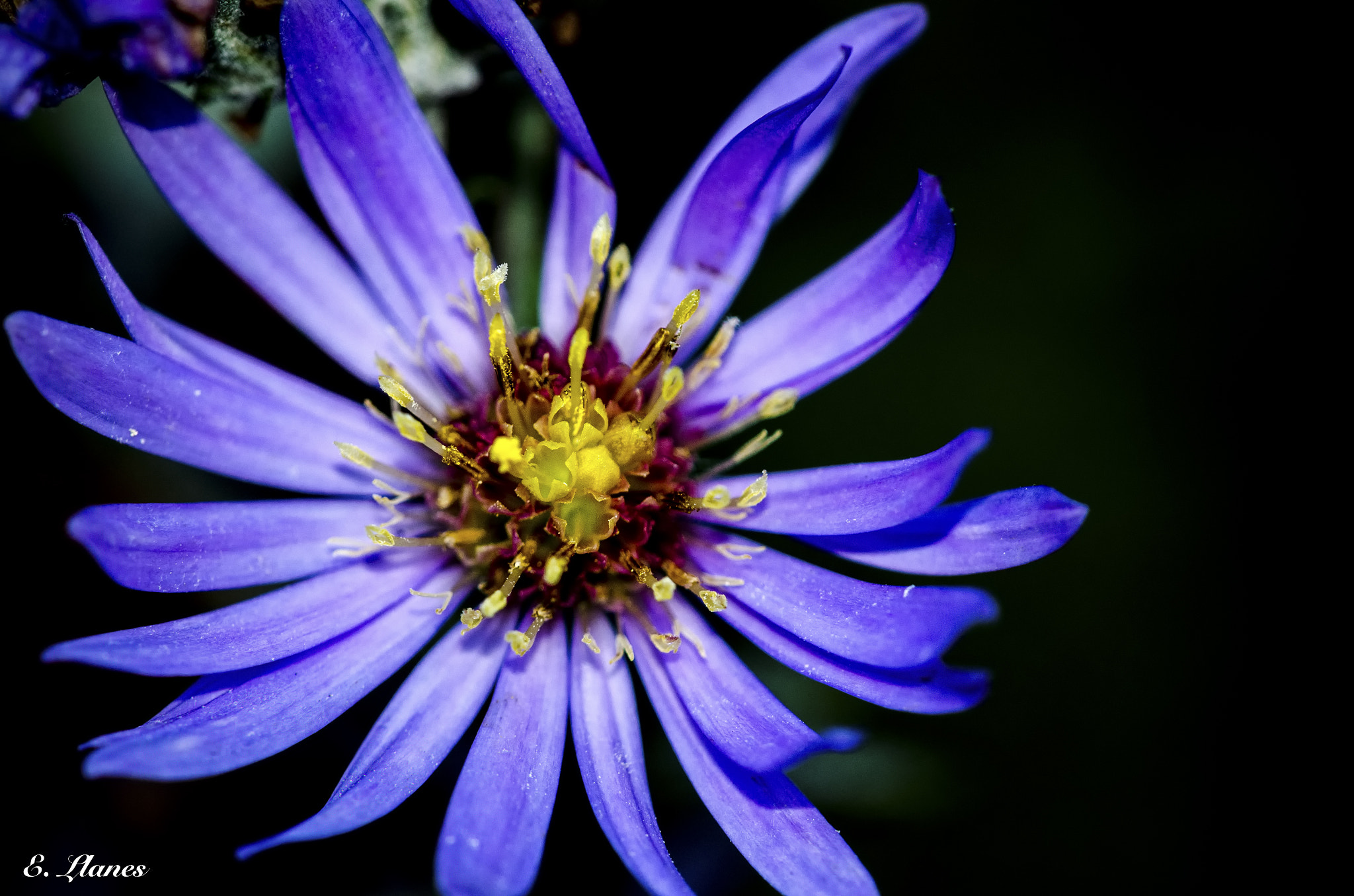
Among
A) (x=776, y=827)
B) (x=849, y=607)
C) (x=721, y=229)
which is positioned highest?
(x=721, y=229)

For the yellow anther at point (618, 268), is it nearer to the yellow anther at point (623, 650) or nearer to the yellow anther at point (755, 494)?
the yellow anther at point (755, 494)

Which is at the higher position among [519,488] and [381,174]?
[381,174]

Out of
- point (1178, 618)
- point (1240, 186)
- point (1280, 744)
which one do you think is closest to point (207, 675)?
point (1178, 618)

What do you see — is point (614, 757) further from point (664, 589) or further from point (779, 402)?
point (779, 402)

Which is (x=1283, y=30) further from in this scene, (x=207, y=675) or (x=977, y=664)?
(x=207, y=675)
